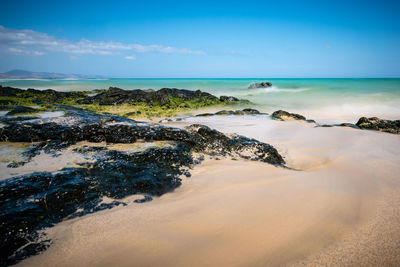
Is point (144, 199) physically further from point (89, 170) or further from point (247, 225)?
point (247, 225)

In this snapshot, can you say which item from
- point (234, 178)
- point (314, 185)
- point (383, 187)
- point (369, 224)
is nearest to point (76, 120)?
point (234, 178)

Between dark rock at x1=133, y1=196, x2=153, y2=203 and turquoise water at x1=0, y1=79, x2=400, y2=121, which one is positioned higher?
turquoise water at x1=0, y1=79, x2=400, y2=121

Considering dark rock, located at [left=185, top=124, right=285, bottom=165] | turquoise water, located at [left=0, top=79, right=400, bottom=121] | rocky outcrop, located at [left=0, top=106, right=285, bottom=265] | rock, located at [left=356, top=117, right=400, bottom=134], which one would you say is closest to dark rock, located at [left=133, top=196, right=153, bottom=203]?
rocky outcrop, located at [left=0, top=106, right=285, bottom=265]

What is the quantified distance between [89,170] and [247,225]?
5.74 ft

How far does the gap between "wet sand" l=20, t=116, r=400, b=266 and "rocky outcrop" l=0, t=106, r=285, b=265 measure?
0.43ft

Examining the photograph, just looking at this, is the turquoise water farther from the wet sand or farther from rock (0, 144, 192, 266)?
rock (0, 144, 192, 266)

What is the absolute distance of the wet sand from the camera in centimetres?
137

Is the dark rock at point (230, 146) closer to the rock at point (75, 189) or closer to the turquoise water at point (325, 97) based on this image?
the rock at point (75, 189)

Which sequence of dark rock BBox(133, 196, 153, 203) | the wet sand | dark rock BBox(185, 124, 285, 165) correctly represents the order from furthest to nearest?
dark rock BBox(185, 124, 285, 165)
dark rock BBox(133, 196, 153, 203)
the wet sand

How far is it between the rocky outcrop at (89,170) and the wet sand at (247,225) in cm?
13

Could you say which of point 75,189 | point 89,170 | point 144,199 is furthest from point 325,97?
point 75,189

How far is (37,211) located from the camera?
1.55 meters

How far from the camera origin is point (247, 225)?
5.48ft

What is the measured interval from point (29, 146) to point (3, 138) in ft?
1.64
